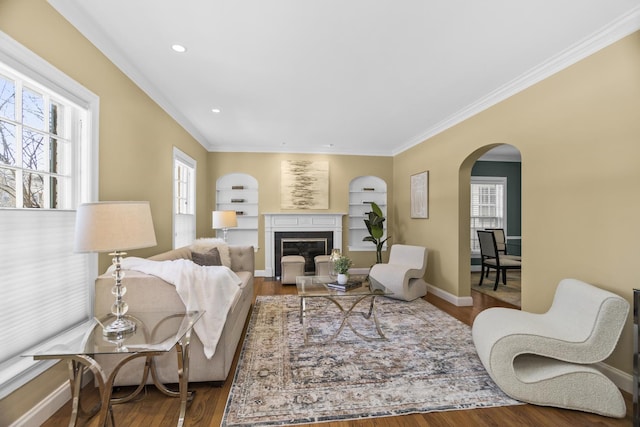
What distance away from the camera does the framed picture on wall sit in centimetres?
484

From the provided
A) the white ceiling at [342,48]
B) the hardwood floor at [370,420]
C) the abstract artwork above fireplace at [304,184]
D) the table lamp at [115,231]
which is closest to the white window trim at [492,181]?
the white ceiling at [342,48]

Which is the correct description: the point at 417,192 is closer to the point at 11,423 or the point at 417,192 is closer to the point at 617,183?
the point at 617,183

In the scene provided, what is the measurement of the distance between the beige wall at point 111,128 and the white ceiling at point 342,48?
15cm

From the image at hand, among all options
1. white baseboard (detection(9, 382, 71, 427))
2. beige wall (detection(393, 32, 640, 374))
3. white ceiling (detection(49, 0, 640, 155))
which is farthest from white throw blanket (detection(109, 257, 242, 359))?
beige wall (detection(393, 32, 640, 374))

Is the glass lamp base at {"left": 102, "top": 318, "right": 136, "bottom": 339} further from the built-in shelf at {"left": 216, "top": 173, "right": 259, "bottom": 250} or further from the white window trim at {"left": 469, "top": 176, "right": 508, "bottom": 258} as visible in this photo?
the white window trim at {"left": 469, "top": 176, "right": 508, "bottom": 258}

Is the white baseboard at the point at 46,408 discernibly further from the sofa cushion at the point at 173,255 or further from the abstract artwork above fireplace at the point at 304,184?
the abstract artwork above fireplace at the point at 304,184

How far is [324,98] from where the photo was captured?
3424mm

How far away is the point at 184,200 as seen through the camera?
464cm

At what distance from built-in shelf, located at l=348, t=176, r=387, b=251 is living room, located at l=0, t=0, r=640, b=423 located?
86.7 inches

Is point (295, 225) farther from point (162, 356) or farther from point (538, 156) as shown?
point (538, 156)

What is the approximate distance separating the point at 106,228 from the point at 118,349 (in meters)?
0.63

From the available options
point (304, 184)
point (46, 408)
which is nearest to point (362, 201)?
point (304, 184)

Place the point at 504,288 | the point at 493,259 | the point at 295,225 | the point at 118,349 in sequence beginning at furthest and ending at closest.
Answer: the point at 295,225 < the point at 493,259 < the point at 504,288 < the point at 118,349

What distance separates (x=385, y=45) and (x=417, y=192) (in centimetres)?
325
